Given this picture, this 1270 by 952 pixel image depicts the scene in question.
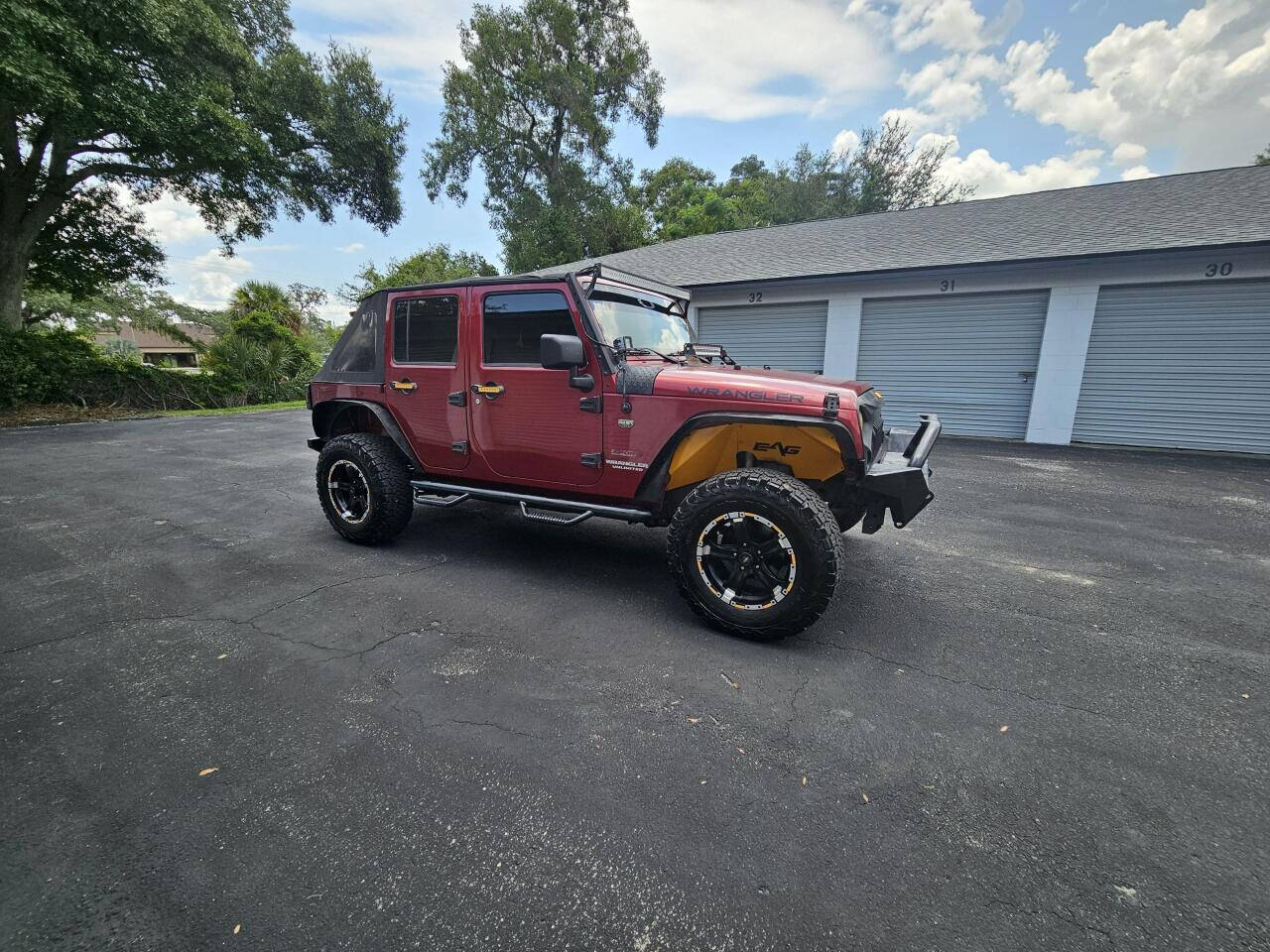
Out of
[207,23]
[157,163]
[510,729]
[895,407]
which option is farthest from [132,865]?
[157,163]

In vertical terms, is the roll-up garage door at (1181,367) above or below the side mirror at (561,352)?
above

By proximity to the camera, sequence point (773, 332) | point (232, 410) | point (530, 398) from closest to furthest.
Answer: point (530, 398) < point (773, 332) < point (232, 410)

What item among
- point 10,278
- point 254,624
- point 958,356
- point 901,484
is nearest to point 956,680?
point 901,484

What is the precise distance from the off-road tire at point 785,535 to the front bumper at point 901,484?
0.34 meters

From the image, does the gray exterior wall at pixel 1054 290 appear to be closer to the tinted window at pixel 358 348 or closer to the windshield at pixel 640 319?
the windshield at pixel 640 319

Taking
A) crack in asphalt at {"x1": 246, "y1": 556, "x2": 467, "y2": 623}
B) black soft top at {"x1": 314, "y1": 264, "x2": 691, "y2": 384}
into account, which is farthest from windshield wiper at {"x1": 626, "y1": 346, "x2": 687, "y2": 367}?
crack in asphalt at {"x1": 246, "y1": 556, "x2": 467, "y2": 623}

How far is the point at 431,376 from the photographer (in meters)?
3.71

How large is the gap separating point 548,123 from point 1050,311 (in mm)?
26277

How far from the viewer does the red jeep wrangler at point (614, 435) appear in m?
2.67

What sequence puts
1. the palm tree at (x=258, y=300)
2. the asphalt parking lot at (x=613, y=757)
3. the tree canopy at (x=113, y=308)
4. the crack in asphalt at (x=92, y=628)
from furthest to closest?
the tree canopy at (x=113, y=308) < the palm tree at (x=258, y=300) < the crack in asphalt at (x=92, y=628) < the asphalt parking lot at (x=613, y=757)

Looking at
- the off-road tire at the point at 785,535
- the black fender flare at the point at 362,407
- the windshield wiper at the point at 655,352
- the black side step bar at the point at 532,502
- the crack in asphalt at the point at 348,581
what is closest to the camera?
the off-road tire at the point at 785,535

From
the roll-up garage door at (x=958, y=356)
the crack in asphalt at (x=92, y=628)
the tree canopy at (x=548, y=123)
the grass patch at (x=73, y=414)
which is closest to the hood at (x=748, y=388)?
the crack in asphalt at (x=92, y=628)

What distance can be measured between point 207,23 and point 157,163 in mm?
4128

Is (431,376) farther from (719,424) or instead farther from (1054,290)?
(1054,290)
